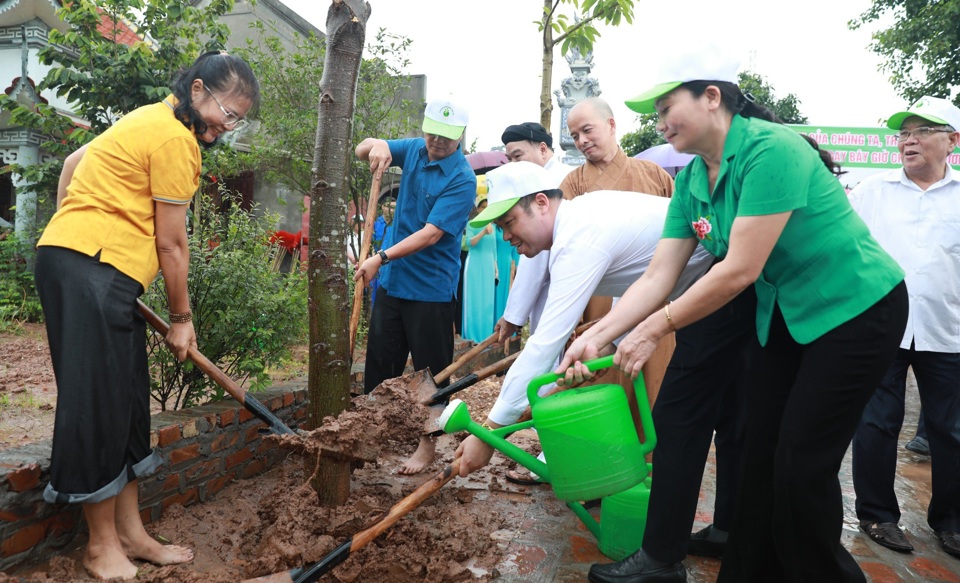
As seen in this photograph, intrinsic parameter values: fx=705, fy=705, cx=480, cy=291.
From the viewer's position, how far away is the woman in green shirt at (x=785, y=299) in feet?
6.91

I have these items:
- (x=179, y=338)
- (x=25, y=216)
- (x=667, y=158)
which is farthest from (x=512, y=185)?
(x=25, y=216)

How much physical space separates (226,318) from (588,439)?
2.10 meters

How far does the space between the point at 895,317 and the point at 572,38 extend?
474 centimetres

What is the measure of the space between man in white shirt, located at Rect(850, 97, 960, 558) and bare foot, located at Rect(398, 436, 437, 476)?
219 cm

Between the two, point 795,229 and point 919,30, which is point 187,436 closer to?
point 795,229

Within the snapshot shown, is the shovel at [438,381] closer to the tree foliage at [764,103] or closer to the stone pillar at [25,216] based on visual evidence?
the stone pillar at [25,216]

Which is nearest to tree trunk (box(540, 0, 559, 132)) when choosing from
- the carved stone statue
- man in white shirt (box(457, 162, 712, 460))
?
man in white shirt (box(457, 162, 712, 460))

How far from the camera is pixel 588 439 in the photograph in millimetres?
2363

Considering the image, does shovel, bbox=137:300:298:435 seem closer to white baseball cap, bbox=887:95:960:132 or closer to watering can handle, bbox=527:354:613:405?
watering can handle, bbox=527:354:613:405

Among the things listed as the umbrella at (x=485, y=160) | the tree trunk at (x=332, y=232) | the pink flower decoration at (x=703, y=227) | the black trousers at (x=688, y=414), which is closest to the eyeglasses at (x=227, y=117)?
the tree trunk at (x=332, y=232)

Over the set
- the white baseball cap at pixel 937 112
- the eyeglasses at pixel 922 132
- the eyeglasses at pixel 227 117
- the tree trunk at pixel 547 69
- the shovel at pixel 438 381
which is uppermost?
the tree trunk at pixel 547 69

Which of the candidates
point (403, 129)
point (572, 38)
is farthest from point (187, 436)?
point (403, 129)

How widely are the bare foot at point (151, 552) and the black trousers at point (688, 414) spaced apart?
178 cm

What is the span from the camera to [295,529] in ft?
8.87
